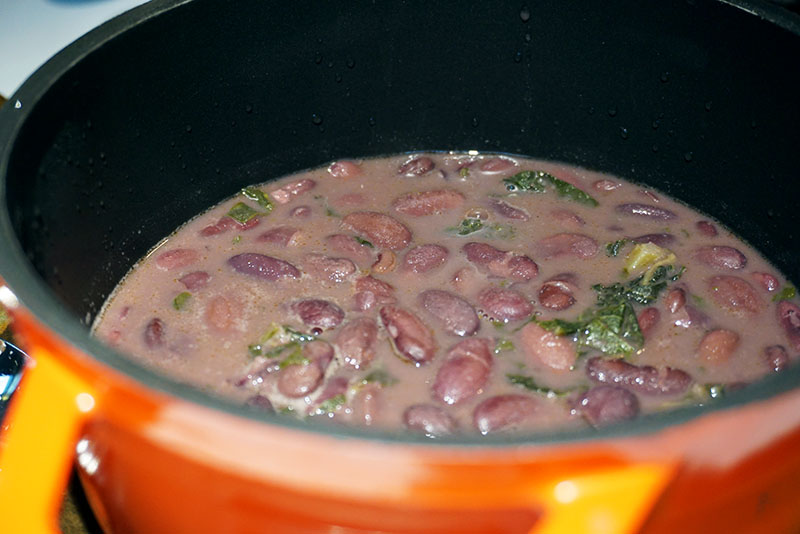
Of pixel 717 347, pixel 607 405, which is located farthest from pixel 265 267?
pixel 717 347

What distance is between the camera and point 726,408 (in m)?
0.81

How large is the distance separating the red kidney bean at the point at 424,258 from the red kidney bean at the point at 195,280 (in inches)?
14.2

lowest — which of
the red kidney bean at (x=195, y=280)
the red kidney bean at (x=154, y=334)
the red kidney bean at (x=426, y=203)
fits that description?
the red kidney bean at (x=154, y=334)

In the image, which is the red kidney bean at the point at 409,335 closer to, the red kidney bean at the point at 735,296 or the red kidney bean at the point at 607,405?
the red kidney bean at the point at 607,405

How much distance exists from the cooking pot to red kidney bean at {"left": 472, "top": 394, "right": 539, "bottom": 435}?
415 mm

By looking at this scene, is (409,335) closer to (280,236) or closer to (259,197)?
(280,236)

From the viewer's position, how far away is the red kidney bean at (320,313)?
1600 millimetres

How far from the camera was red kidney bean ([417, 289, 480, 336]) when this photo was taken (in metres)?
1.59

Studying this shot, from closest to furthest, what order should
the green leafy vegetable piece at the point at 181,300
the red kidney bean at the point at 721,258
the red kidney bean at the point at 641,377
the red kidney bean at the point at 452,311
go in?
the red kidney bean at the point at 641,377 → the red kidney bean at the point at 452,311 → the green leafy vegetable piece at the point at 181,300 → the red kidney bean at the point at 721,258

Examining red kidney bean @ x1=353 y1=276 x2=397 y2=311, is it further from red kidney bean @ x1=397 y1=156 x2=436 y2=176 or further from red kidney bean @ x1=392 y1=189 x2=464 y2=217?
red kidney bean @ x1=397 y1=156 x2=436 y2=176

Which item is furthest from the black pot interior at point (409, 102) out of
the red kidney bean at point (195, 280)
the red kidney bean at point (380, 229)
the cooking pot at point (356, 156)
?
the red kidney bean at point (380, 229)

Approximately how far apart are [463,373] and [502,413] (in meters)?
0.10

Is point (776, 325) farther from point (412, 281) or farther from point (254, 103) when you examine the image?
point (254, 103)

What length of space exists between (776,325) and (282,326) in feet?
2.81
